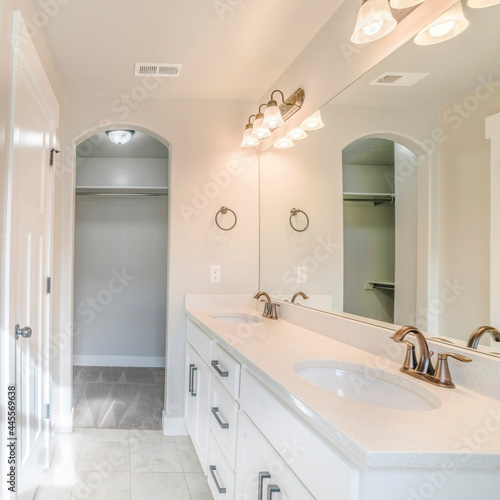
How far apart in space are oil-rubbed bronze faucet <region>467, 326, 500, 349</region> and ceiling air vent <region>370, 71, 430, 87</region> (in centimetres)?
82

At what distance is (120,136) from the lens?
349 centimetres

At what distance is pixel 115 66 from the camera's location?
2.37 meters

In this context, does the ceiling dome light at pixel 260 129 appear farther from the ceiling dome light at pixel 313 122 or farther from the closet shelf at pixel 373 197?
the closet shelf at pixel 373 197

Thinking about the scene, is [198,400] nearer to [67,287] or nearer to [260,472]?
[260,472]

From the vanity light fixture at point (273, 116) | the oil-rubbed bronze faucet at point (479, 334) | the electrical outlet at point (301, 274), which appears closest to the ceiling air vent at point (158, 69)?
the vanity light fixture at point (273, 116)

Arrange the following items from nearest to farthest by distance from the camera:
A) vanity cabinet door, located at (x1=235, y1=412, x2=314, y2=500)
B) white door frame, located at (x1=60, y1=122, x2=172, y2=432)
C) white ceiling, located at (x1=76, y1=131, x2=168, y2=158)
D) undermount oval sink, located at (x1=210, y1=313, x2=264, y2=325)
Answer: vanity cabinet door, located at (x1=235, y1=412, x2=314, y2=500) → undermount oval sink, located at (x1=210, y1=313, x2=264, y2=325) → white door frame, located at (x1=60, y1=122, x2=172, y2=432) → white ceiling, located at (x1=76, y1=131, x2=168, y2=158)

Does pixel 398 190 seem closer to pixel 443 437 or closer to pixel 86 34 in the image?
pixel 443 437

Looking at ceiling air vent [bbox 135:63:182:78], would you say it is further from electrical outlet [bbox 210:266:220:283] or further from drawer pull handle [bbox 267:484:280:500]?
drawer pull handle [bbox 267:484:280:500]

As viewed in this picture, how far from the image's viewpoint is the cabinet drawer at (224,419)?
1.50 metres

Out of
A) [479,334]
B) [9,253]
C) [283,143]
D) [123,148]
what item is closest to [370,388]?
[479,334]

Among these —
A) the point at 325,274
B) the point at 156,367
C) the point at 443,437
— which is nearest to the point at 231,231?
the point at 325,274

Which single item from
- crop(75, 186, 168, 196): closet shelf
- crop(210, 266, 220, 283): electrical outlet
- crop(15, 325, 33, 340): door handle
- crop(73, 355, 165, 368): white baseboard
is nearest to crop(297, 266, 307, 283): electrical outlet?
crop(210, 266, 220, 283): electrical outlet

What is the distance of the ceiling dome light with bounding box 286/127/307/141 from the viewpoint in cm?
224

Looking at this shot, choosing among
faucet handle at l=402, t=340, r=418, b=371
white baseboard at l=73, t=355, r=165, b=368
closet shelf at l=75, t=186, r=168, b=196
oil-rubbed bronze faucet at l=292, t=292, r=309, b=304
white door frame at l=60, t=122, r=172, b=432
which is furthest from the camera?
white baseboard at l=73, t=355, r=165, b=368
